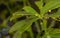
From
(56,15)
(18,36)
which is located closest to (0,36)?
(18,36)

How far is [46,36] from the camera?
804 millimetres

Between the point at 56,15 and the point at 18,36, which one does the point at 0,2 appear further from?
the point at 56,15

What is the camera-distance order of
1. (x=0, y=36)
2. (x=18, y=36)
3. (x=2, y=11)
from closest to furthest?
(x=18, y=36), (x=0, y=36), (x=2, y=11)

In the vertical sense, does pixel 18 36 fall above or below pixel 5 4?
below

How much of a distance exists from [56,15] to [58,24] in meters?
0.18

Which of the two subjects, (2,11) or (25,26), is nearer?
(25,26)

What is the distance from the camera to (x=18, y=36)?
919 mm

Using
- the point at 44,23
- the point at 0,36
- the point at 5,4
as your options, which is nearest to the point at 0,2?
the point at 5,4

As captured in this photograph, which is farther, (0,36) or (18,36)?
(0,36)

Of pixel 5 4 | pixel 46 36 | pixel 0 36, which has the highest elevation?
pixel 5 4

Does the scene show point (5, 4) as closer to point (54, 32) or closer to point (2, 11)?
point (2, 11)

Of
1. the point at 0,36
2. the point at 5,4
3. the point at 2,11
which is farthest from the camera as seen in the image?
the point at 2,11

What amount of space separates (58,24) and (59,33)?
0.50 feet

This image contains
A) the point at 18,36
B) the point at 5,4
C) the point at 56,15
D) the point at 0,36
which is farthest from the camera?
the point at 5,4
